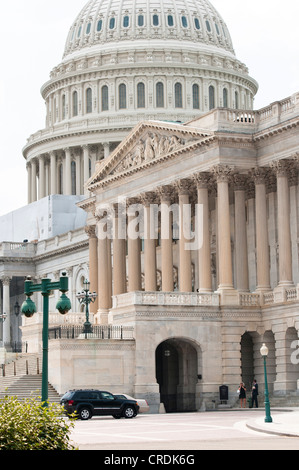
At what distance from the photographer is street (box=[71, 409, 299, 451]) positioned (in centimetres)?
3459

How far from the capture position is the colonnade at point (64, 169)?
499 ft

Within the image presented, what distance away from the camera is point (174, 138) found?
8156 centimetres

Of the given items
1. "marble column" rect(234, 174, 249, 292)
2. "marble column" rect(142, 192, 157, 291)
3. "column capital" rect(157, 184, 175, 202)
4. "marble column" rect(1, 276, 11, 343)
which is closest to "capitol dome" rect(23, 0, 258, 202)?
"marble column" rect(1, 276, 11, 343)

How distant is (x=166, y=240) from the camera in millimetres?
83625

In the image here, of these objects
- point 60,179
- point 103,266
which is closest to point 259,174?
point 103,266

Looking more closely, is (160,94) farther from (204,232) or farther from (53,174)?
(204,232)

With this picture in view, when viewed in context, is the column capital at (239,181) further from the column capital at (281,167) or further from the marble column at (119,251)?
the marble column at (119,251)

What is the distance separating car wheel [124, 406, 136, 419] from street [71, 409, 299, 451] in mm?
1808

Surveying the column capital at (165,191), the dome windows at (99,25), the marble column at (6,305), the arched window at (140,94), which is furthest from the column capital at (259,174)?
the dome windows at (99,25)

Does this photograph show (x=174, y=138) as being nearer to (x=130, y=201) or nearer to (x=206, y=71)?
(x=130, y=201)

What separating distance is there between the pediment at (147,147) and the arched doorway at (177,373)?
559 inches

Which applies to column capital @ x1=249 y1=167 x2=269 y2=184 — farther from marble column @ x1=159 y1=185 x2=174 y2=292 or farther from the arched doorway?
the arched doorway

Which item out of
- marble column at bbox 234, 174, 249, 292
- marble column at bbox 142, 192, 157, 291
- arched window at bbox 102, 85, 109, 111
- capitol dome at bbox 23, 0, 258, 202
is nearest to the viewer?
marble column at bbox 234, 174, 249, 292

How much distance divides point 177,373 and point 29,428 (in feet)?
169
